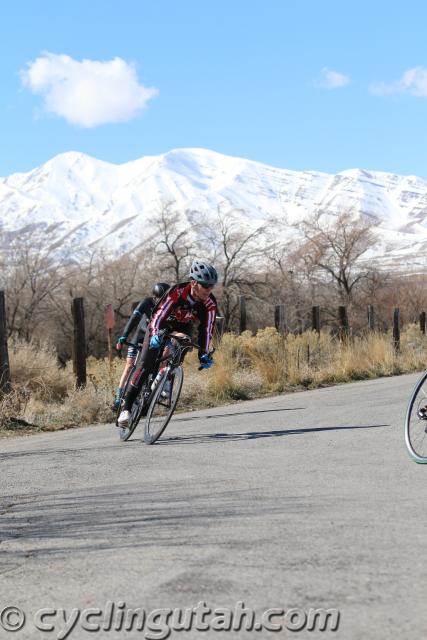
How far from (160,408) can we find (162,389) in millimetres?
232

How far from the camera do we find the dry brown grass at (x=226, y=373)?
14336mm

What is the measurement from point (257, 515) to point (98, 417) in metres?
8.96

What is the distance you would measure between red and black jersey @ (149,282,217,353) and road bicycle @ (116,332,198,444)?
16cm

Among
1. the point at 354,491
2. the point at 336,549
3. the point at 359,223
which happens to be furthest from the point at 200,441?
the point at 359,223

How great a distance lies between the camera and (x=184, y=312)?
977 centimetres

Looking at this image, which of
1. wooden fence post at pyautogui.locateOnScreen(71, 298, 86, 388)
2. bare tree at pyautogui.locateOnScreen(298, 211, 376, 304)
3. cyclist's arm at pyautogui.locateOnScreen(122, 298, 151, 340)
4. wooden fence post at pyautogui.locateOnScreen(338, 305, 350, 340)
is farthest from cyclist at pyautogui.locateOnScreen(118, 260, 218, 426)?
bare tree at pyautogui.locateOnScreen(298, 211, 376, 304)

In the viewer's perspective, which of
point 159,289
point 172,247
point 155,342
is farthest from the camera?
point 172,247

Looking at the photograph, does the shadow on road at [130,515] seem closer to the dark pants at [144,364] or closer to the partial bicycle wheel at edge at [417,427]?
the partial bicycle wheel at edge at [417,427]

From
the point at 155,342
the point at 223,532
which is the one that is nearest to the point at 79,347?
the point at 155,342

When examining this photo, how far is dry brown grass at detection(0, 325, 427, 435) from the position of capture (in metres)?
14.3

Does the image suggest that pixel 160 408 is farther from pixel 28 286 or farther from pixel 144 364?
pixel 28 286

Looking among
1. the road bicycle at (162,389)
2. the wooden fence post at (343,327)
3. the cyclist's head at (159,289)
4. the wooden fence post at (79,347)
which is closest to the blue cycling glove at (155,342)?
the road bicycle at (162,389)

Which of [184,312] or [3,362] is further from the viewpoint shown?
[3,362]

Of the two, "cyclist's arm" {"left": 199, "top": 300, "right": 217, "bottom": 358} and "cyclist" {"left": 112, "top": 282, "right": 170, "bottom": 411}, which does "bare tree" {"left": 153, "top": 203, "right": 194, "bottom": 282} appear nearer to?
"cyclist" {"left": 112, "top": 282, "right": 170, "bottom": 411}
